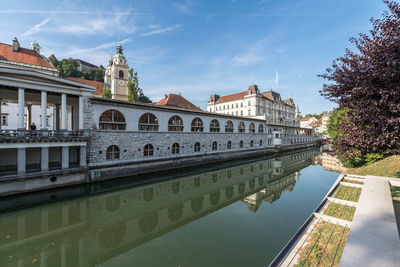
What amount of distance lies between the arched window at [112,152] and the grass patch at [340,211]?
14.5m

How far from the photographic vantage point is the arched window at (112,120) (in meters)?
14.7

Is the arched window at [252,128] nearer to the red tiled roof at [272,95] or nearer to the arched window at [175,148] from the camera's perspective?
the arched window at [175,148]

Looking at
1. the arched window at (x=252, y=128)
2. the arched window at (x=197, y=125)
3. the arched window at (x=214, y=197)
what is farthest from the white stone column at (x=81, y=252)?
the arched window at (x=252, y=128)

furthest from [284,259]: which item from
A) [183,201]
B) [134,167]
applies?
[134,167]

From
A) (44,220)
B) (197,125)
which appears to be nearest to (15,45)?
(197,125)

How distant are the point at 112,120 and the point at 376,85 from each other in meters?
15.9

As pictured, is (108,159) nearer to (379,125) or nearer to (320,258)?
(320,258)

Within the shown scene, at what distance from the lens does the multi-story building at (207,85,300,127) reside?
159ft

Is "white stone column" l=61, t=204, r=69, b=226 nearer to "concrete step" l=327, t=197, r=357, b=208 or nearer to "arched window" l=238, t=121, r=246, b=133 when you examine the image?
"concrete step" l=327, t=197, r=357, b=208

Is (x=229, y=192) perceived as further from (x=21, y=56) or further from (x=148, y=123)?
(x=21, y=56)

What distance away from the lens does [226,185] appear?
14.3 m

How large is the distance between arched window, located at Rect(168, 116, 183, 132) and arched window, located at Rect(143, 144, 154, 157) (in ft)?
9.32

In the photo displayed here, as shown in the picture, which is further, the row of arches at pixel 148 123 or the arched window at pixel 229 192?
the row of arches at pixel 148 123

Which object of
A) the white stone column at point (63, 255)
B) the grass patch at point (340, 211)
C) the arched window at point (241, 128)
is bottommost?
the white stone column at point (63, 255)
